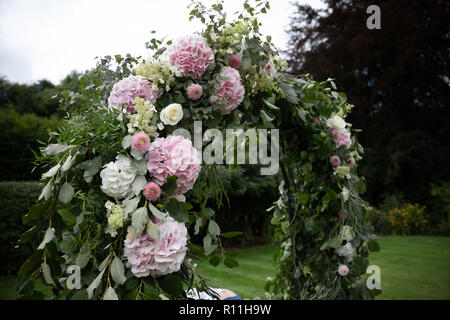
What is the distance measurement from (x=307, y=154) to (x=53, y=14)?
18.8ft

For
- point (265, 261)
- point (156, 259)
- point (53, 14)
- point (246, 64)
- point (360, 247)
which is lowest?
point (265, 261)

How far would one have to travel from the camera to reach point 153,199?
1.00 metres

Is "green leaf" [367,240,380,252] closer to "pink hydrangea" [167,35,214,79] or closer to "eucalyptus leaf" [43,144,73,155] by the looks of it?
"pink hydrangea" [167,35,214,79]

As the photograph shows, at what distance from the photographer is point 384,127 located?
833cm

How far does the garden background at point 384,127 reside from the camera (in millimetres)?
5793

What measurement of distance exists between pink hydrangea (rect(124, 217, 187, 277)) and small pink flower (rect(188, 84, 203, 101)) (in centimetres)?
56

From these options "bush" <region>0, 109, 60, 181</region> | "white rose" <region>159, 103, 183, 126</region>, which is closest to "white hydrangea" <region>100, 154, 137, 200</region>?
"white rose" <region>159, 103, 183, 126</region>

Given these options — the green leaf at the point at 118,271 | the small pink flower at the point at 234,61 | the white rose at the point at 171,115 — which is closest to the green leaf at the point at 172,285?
the green leaf at the point at 118,271

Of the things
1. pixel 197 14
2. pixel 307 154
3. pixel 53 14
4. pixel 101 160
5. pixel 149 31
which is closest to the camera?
pixel 101 160

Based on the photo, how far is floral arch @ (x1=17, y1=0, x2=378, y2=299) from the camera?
955mm

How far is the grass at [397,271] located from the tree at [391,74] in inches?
80.6

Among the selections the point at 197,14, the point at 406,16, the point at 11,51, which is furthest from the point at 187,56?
the point at 11,51

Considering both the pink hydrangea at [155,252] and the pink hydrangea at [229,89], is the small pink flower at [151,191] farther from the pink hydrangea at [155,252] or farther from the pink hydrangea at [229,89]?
the pink hydrangea at [229,89]

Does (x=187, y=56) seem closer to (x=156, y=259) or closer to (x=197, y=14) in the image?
(x=197, y=14)
